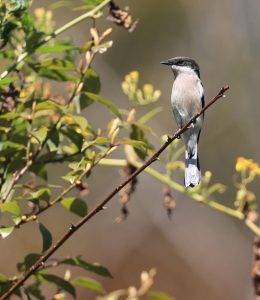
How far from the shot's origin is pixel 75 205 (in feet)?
7.75

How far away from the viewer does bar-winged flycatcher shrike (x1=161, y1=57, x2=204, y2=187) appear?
3.51m

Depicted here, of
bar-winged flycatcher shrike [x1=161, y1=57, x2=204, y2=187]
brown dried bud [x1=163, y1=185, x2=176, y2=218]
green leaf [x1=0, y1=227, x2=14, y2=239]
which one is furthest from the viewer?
bar-winged flycatcher shrike [x1=161, y1=57, x2=204, y2=187]

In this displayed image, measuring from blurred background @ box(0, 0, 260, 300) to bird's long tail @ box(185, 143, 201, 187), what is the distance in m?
3.34

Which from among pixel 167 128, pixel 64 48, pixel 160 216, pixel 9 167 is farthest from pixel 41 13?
pixel 167 128

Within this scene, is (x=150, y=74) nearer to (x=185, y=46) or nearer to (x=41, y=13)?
(x=185, y=46)

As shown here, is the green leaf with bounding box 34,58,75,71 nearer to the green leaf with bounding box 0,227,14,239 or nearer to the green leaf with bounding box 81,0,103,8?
the green leaf with bounding box 81,0,103,8

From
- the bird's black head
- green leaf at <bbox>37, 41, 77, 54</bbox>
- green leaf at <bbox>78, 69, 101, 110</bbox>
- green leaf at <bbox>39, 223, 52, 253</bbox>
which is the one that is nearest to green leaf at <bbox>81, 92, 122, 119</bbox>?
green leaf at <bbox>78, 69, 101, 110</bbox>

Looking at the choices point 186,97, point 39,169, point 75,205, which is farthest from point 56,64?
point 186,97

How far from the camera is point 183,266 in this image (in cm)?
755

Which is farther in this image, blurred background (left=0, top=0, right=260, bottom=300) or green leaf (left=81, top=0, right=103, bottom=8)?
blurred background (left=0, top=0, right=260, bottom=300)

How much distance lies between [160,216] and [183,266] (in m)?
0.55

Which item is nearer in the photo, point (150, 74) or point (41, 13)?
point (41, 13)

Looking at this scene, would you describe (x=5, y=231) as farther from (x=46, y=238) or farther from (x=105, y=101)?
(x=105, y=101)

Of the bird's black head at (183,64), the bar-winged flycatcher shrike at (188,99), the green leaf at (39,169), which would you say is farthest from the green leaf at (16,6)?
the bird's black head at (183,64)
